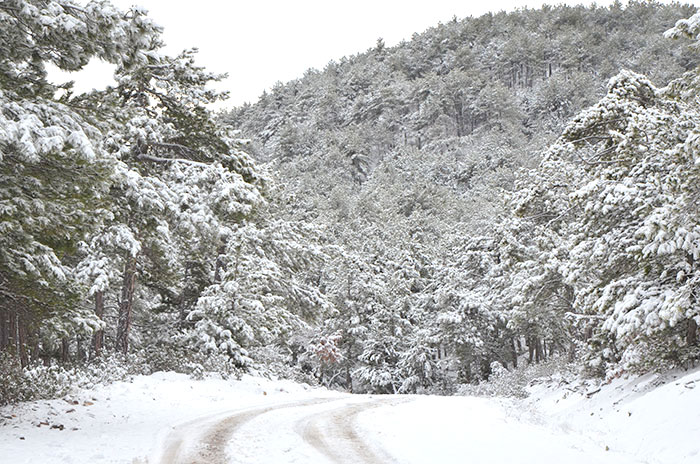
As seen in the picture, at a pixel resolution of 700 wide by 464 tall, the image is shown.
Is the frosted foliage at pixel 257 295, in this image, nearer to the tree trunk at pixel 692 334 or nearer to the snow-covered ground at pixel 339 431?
the snow-covered ground at pixel 339 431

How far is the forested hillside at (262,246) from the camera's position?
786 centimetres

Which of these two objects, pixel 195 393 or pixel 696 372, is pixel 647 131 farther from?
pixel 195 393

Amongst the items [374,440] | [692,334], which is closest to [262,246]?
[374,440]

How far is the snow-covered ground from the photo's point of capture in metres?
6.95

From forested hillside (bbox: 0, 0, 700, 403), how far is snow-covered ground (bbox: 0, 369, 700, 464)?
4.16 feet

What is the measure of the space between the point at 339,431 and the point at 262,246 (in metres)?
13.9

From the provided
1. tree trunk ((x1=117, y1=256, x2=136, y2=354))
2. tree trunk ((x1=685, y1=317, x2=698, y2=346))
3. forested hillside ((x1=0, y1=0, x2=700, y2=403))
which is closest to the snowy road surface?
forested hillside ((x1=0, y1=0, x2=700, y2=403))

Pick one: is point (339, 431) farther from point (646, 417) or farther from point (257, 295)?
point (257, 295)

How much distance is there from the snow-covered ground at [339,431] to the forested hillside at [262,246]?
1268mm

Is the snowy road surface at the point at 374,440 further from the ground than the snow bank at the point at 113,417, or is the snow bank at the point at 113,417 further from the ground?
the snow bank at the point at 113,417

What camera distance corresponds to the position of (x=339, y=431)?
9.05 meters

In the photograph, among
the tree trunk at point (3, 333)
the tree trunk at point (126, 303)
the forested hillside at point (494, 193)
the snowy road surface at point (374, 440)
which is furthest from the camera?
the tree trunk at point (126, 303)

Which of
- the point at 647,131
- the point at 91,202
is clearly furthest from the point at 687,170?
the point at 91,202

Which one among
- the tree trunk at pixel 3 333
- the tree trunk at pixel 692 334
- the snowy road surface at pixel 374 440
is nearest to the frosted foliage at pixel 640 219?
the tree trunk at pixel 692 334
